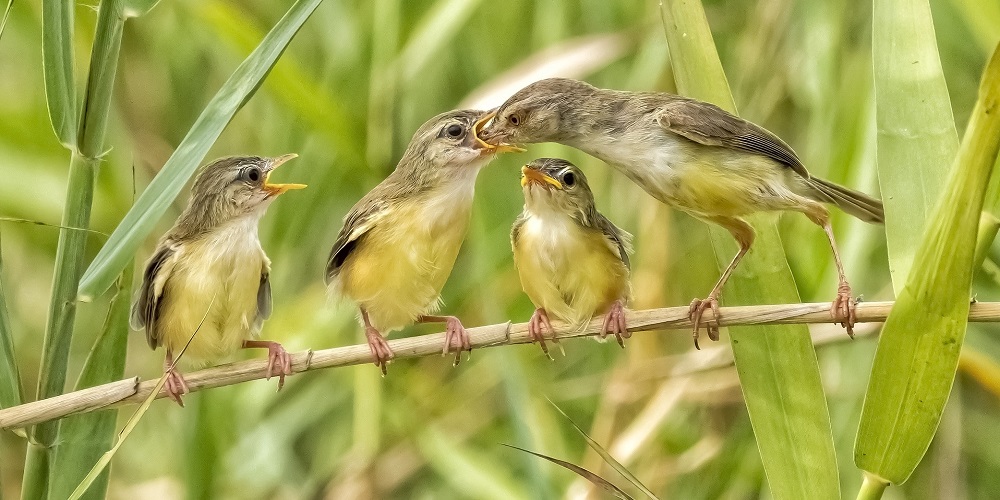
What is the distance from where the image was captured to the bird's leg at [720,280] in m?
1.31

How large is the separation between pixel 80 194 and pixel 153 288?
47 centimetres

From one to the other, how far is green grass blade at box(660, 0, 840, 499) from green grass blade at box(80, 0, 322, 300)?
1.74 feet

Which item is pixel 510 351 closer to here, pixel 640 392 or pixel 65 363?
pixel 640 392

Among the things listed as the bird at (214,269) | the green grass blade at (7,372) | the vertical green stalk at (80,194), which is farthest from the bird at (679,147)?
the green grass blade at (7,372)

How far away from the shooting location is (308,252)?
2.26 metres

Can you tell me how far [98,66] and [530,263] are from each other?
0.83m

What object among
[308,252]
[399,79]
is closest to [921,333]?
[399,79]

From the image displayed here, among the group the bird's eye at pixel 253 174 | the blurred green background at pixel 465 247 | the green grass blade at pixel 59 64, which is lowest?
the blurred green background at pixel 465 247

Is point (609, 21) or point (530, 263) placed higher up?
point (609, 21)

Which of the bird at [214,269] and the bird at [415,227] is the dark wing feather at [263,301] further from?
the bird at [415,227]

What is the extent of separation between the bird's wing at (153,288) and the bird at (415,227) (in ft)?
0.98

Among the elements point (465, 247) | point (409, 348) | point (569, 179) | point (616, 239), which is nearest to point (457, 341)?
point (409, 348)

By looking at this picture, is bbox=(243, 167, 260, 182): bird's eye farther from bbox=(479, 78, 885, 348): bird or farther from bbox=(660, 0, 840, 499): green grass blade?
bbox=(660, 0, 840, 499): green grass blade

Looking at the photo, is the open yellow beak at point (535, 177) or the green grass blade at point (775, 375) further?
the open yellow beak at point (535, 177)
